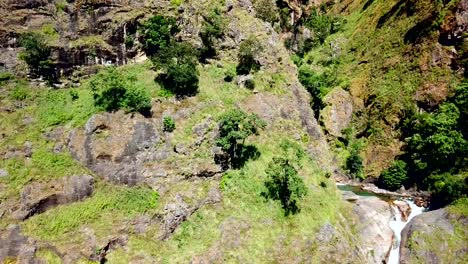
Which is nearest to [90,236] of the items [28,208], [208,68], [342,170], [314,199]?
[28,208]

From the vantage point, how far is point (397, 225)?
49.1m

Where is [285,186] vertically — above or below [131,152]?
below

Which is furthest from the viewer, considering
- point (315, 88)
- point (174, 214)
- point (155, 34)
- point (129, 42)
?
point (315, 88)

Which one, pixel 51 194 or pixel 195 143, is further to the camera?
pixel 195 143

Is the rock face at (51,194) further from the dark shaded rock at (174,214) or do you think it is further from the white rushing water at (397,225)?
the white rushing water at (397,225)

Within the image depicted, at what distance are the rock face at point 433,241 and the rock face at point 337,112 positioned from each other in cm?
2871

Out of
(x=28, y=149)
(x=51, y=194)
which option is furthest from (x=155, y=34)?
(x=51, y=194)

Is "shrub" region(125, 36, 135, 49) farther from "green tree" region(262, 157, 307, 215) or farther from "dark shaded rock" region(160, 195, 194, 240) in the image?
"green tree" region(262, 157, 307, 215)

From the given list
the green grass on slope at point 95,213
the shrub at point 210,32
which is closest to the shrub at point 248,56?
the shrub at point 210,32

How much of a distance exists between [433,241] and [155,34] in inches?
1768

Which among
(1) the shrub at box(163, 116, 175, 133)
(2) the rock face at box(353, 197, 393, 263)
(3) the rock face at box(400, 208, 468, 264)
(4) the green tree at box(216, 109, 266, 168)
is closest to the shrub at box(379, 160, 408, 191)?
(2) the rock face at box(353, 197, 393, 263)

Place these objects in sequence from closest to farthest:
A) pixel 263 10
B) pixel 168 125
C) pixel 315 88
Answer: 1. pixel 168 125
2. pixel 315 88
3. pixel 263 10

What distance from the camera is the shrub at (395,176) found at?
197 ft

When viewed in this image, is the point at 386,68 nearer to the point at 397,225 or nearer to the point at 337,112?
the point at 337,112
